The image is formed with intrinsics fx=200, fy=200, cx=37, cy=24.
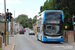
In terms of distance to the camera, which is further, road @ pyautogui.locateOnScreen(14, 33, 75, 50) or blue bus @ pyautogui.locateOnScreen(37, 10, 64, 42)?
blue bus @ pyautogui.locateOnScreen(37, 10, 64, 42)

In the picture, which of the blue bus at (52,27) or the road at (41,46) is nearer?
the road at (41,46)

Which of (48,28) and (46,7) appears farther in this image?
(46,7)

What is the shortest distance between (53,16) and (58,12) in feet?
2.65

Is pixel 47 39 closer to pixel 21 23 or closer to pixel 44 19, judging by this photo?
pixel 44 19

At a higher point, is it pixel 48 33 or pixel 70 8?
pixel 70 8

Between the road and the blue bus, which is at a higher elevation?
the blue bus

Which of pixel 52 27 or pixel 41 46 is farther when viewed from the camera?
pixel 52 27

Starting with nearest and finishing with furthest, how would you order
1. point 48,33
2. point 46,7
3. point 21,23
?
point 48,33, point 46,7, point 21,23

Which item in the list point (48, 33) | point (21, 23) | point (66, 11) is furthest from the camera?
point (21, 23)

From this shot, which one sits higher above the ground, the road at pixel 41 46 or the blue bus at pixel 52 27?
the blue bus at pixel 52 27

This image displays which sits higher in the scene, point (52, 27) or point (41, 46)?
point (52, 27)

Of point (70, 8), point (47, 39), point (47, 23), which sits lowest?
point (47, 39)

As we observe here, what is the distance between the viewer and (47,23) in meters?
23.4

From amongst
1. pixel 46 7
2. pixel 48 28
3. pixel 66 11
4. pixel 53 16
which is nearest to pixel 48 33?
pixel 48 28
